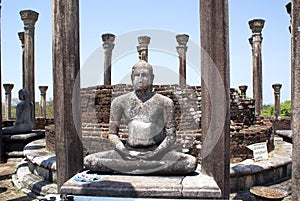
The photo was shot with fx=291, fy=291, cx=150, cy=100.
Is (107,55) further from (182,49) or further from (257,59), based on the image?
(257,59)

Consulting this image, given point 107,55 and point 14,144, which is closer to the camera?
point 14,144

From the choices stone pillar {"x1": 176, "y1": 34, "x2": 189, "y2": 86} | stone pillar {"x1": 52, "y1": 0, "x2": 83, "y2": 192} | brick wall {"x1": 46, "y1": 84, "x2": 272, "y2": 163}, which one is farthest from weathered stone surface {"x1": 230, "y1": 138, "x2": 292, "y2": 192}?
stone pillar {"x1": 176, "y1": 34, "x2": 189, "y2": 86}

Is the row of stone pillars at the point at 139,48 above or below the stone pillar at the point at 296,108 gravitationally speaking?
above

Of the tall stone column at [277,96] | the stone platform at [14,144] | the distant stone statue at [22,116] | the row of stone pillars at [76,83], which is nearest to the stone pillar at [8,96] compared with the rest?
the distant stone statue at [22,116]

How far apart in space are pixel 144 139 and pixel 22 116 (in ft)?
20.4

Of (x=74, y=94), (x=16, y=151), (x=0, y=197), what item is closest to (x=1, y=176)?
(x=0, y=197)

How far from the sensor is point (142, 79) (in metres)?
3.60

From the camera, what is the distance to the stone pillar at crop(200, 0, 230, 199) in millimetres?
3494

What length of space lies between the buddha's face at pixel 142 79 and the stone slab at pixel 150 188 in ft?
3.62

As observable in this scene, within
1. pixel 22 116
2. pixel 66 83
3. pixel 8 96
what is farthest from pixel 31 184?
pixel 8 96

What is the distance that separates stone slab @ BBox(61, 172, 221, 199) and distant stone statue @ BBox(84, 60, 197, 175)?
0.15m

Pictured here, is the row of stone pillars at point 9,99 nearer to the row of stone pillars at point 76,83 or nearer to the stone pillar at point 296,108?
the row of stone pillars at point 76,83

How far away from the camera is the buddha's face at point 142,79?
3.60 metres

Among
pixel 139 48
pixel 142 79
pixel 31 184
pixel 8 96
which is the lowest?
pixel 31 184
